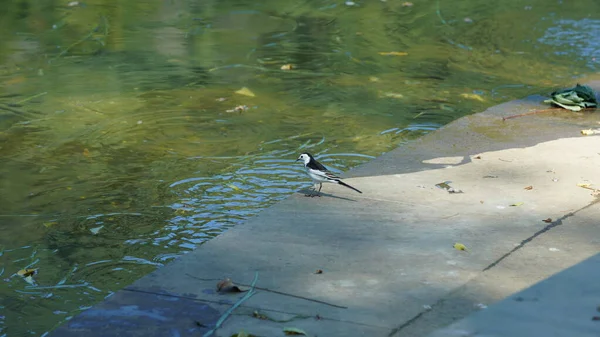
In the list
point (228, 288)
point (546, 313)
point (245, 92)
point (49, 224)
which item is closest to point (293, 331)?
point (228, 288)

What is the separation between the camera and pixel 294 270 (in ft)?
14.4

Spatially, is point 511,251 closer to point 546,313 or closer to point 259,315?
point 546,313

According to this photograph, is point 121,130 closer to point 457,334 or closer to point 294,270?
point 294,270

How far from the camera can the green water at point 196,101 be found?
530 centimetres

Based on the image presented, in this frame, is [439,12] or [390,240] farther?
[439,12]

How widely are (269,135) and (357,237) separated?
2.65m

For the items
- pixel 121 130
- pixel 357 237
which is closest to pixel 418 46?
pixel 121 130

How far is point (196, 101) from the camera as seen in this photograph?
822 centimetres

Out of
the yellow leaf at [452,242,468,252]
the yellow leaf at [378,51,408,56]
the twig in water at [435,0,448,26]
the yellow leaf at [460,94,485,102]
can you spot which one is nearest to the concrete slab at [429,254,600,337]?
the yellow leaf at [452,242,468,252]

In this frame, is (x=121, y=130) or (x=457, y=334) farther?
(x=121, y=130)

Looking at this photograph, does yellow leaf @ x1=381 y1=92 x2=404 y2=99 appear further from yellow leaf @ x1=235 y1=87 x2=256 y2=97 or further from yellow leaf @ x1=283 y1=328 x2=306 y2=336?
yellow leaf @ x1=283 y1=328 x2=306 y2=336

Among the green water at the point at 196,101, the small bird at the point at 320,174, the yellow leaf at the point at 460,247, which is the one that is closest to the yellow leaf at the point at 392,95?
the green water at the point at 196,101

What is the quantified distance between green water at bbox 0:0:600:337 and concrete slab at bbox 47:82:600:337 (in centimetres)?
57

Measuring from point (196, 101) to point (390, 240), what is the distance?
12.8 feet
